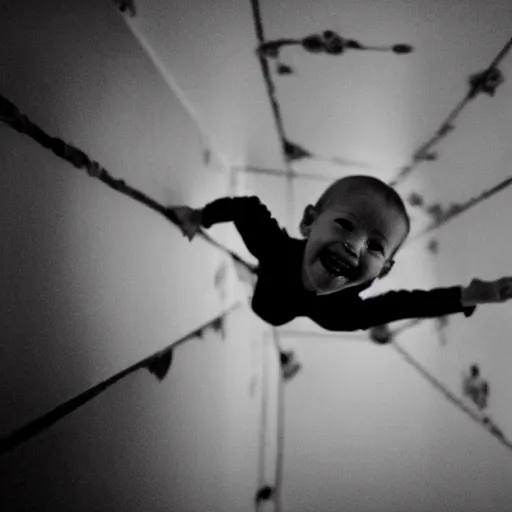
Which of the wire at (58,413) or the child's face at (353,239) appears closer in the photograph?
the wire at (58,413)

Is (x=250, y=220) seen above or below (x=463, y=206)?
below

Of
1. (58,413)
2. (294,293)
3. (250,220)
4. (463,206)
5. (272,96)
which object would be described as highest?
(272,96)

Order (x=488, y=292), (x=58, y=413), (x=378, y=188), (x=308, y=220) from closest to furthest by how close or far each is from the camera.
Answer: (x=58, y=413)
(x=488, y=292)
(x=378, y=188)
(x=308, y=220)

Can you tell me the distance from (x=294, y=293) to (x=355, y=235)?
0.22 metres

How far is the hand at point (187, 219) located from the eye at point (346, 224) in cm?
26

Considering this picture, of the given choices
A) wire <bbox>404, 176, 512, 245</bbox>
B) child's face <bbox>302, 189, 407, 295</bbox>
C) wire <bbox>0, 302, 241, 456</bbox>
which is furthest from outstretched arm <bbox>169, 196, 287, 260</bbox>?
wire <bbox>404, 176, 512, 245</bbox>

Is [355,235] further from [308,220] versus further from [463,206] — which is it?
[463,206]

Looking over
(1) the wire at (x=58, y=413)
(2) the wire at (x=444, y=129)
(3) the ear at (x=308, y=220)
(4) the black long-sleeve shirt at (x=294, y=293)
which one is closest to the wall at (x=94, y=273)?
(1) the wire at (x=58, y=413)

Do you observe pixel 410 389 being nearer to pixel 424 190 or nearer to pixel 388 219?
pixel 424 190

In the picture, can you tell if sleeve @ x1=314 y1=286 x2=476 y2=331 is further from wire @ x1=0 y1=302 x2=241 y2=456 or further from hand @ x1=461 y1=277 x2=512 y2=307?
wire @ x1=0 y1=302 x2=241 y2=456

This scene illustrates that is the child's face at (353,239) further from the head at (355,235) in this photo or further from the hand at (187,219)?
the hand at (187,219)

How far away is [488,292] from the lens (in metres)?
0.66

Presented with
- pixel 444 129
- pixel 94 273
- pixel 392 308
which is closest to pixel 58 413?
pixel 94 273

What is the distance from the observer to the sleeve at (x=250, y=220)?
2.64ft
